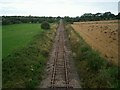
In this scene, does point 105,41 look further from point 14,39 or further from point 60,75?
point 60,75

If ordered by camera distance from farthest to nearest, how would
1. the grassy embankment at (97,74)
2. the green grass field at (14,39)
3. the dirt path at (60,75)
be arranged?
the green grass field at (14,39) → the dirt path at (60,75) → the grassy embankment at (97,74)

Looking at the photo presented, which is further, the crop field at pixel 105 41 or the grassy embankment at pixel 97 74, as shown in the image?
the crop field at pixel 105 41

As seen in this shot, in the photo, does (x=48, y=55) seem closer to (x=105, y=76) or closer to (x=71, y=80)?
(x=71, y=80)

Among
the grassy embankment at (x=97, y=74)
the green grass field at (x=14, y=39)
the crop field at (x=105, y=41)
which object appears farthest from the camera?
the green grass field at (x=14, y=39)

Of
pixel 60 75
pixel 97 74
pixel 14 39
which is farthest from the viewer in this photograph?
pixel 14 39

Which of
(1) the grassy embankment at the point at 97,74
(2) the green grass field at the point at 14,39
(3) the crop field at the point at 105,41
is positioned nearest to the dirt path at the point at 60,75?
(1) the grassy embankment at the point at 97,74

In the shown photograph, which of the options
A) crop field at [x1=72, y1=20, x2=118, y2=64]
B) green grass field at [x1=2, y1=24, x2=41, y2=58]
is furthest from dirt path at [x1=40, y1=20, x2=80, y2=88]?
green grass field at [x1=2, y1=24, x2=41, y2=58]

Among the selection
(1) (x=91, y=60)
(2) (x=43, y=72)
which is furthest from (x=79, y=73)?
(2) (x=43, y=72)

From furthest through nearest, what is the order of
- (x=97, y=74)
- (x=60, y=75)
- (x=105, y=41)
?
1. (x=105, y=41)
2. (x=60, y=75)
3. (x=97, y=74)

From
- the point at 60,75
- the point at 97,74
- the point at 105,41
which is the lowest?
the point at 60,75

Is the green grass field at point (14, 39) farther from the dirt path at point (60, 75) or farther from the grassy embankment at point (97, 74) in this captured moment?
the grassy embankment at point (97, 74)

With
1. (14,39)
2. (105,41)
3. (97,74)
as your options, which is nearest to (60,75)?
(97,74)
